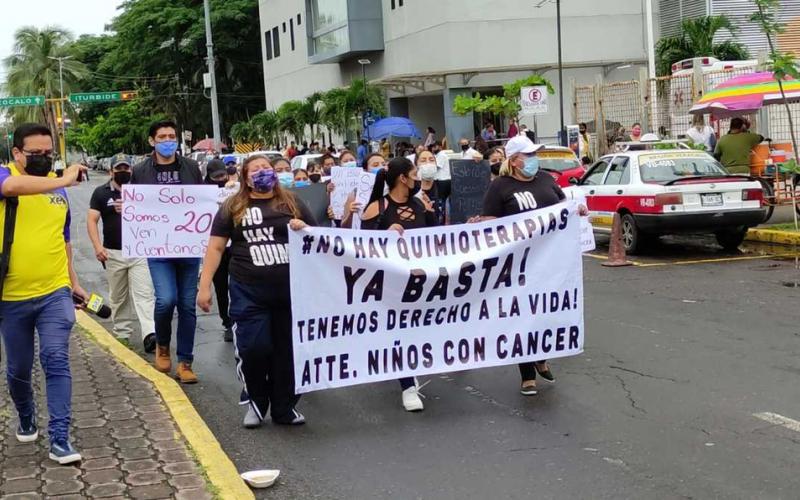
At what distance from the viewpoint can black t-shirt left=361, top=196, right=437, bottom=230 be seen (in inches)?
282

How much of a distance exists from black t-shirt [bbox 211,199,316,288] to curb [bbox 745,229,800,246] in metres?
10.9

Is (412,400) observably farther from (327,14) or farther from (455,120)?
(327,14)

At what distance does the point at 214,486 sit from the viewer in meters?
5.21

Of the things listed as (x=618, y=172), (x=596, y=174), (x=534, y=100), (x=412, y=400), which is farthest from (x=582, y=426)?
(x=534, y=100)

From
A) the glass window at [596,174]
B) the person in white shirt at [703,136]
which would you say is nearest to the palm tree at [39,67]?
the person in white shirt at [703,136]

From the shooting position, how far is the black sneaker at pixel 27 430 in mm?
6098

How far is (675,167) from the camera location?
14891 millimetres

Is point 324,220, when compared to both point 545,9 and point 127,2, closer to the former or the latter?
point 545,9

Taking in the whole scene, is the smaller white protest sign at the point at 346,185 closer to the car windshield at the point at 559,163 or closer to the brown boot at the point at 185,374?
the brown boot at the point at 185,374

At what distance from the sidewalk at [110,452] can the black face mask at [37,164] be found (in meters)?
1.66

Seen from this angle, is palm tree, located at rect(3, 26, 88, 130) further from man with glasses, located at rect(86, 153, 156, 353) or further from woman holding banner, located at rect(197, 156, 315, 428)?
woman holding banner, located at rect(197, 156, 315, 428)

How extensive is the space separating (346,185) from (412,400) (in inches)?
205

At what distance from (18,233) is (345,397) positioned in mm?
2824

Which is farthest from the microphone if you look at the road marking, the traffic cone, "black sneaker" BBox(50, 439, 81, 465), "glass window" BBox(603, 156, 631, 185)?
"glass window" BBox(603, 156, 631, 185)
